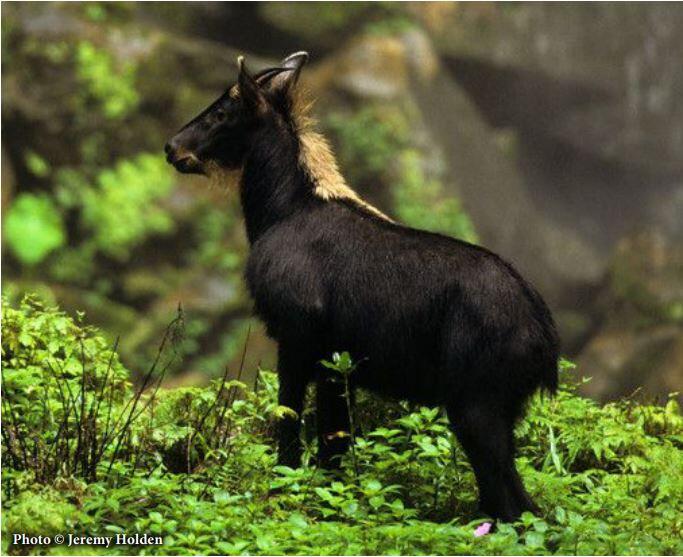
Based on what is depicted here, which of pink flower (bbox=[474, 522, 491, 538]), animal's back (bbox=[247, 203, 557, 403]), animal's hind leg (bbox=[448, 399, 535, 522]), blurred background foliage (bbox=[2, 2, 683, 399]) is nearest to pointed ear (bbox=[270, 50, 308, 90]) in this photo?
animal's back (bbox=[247, 203, 557, 403])

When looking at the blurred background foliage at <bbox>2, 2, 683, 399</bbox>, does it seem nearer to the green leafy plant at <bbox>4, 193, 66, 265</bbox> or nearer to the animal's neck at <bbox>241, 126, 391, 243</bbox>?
the green leafy plant at <bbox>4, 193, 66, 265</bbox>

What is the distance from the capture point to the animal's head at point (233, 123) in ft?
22.6

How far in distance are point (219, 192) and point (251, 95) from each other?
757 cm

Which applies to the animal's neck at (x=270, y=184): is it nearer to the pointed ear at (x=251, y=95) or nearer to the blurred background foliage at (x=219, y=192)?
the pointed ear at (x=251, y=95)

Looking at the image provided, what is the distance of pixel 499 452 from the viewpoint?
5.73 metres

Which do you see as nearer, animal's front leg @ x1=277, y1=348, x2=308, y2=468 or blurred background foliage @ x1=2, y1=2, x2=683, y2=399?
animal's front leg @ x1=277, y1=348, x2=308, y2=468

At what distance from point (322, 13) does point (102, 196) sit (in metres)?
4.88

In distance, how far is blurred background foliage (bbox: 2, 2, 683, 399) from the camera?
1538cm

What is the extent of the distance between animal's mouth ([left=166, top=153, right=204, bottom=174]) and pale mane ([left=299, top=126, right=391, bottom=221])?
0.64 metres

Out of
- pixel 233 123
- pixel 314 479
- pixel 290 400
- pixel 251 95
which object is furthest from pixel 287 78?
pixel 314 479

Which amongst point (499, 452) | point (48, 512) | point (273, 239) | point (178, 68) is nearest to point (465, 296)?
point (499, 452)

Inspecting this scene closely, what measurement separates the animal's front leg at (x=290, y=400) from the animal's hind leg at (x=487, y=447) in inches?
38.5

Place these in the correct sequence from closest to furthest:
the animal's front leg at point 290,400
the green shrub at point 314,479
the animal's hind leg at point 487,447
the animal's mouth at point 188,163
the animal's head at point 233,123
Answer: the green shrub at point 314,479 → the animal's hind leg at point 487,447 → the animal's front leg at point 290,400 → the animal's head at point 233,123 → the animal's mouth at point 188,163

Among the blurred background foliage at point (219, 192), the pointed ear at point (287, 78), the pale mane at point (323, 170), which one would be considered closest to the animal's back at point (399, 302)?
the pale mane at point (323, 170)
